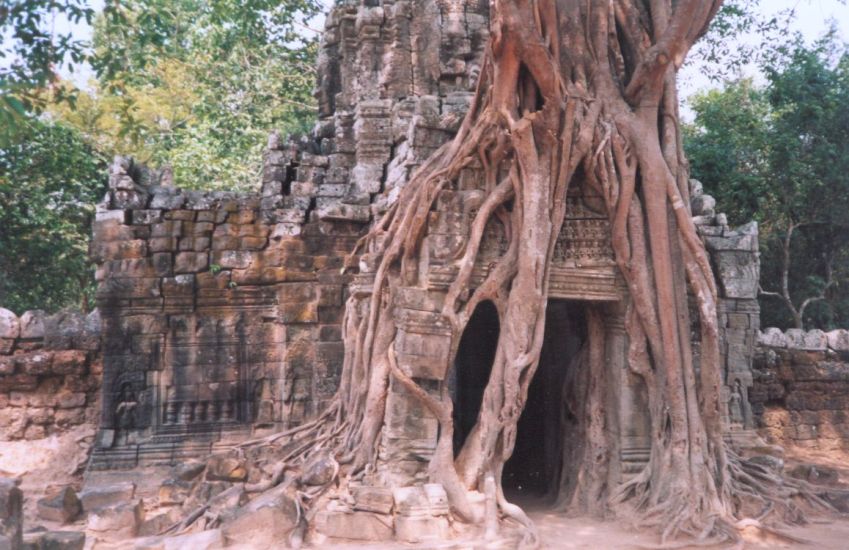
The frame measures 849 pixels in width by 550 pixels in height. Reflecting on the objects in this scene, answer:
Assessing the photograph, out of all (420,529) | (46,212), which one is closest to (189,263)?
(420,529)

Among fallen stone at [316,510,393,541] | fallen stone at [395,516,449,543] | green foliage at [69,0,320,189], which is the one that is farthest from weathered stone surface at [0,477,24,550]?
green foliage at [69,0,320,189]

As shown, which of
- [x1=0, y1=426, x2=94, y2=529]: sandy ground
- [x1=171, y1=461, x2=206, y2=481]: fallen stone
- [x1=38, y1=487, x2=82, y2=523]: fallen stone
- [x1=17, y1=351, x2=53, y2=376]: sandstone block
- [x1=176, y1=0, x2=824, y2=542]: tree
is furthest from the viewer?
[x1=17, y1=351, x2=53, y2=376]: sandstone block

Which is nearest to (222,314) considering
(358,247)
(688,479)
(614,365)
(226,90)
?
(358,247)

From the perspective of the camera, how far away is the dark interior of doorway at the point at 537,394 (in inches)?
278

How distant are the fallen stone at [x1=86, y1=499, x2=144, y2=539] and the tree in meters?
0.98

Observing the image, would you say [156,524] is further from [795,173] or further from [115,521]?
[795,173]

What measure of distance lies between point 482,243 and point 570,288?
78cm

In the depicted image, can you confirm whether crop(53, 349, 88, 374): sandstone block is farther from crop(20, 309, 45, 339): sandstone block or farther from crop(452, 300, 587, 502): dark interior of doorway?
crop(452, 300, 587, 502): dark interior of doorway

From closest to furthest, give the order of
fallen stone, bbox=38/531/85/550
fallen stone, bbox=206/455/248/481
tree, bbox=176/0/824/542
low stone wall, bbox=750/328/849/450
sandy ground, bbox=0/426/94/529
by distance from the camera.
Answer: fallen stone, bbox=38/531/85/550 → tree, bbox=176/0/824/542 → fallen stone, bbox=206/455/248/481 → sandy ground, bbox=0/426/94/529 → low stone wall, bbox=750/328/849/450

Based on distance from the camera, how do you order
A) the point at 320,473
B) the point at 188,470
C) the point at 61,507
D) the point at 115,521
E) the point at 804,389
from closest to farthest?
the point at 115,521
the point at 320,473
the point at 61,507
the point at 188,470
the point at 804,389

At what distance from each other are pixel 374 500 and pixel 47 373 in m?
4.51

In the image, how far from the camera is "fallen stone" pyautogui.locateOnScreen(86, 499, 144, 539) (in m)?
5.68

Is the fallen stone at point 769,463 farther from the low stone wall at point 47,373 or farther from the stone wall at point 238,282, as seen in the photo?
the low stone wall at point 47,373

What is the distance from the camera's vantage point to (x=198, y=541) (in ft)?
16.9
